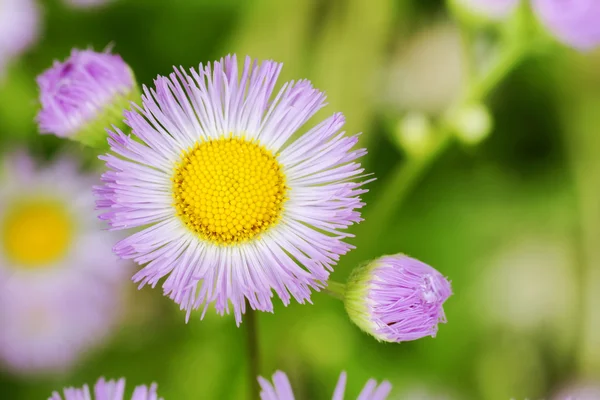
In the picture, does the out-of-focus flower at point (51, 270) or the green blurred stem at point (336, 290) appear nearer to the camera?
the green blurred stem at point (336, 290)

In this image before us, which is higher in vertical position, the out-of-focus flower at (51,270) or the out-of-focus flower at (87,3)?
the out-of-focus flower at (87,3)

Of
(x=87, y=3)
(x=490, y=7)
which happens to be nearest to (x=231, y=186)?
(x=490, y=7)

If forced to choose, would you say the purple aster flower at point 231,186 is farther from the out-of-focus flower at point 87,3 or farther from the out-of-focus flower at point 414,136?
the out-of-focus flower at point 87,3

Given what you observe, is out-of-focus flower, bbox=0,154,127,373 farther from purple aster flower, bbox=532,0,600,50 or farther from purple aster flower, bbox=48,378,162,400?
purple aster flower, bbox=532,0,600,50

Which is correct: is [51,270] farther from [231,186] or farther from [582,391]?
[582,391]

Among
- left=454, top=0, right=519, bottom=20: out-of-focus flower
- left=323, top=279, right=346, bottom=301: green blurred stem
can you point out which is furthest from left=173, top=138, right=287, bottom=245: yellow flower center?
left=454, top=0, right=519, bottom=20: out-of-focus flower

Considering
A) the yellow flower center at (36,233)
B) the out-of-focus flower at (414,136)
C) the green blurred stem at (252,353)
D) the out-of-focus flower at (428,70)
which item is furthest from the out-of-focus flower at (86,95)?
the out-of-focus flower at (428,70)

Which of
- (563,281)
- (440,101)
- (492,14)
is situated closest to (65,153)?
(440,101)
